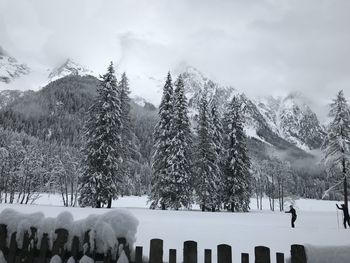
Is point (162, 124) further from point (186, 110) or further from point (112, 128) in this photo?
point (112, 128)

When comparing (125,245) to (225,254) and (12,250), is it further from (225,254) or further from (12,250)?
(12,250)

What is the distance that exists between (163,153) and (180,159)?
2.12 m

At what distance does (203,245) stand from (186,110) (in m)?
A: 28.1

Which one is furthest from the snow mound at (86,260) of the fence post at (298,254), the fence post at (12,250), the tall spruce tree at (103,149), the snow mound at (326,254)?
the tall spruce tree at (103,149)

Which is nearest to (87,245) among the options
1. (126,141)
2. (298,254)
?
(298,254)

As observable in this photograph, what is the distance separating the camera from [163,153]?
36219 mm

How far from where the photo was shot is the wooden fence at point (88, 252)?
119 inches

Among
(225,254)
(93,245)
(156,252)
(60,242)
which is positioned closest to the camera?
(225,254)

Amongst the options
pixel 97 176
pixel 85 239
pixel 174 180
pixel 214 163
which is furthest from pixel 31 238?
pixel 214 163

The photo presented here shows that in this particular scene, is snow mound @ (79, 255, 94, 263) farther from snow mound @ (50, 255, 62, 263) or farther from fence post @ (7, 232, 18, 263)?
fence post @ (7, 232, 18, 263)

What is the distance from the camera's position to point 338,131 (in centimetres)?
3591

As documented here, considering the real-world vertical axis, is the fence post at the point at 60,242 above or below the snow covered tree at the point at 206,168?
below

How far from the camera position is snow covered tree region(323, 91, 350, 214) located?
3491 centimetres

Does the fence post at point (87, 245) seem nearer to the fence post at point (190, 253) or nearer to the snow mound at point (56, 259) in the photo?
the snow mound at point (56, 259)
